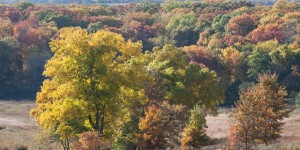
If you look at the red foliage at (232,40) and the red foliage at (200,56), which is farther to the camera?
the red foliage at (232,40)

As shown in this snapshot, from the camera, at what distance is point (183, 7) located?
169000 mm

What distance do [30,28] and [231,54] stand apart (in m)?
45.2

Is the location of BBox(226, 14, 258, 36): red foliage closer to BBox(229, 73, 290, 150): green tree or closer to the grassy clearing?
the grassy clearing

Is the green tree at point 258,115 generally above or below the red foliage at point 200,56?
above

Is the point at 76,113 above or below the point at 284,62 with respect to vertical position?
above

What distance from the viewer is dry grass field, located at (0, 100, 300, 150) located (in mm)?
36969

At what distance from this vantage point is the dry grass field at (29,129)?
36969 mm

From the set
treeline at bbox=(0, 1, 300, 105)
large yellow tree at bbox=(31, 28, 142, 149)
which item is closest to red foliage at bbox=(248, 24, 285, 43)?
treeline at bbox=(0, 1, 300, 105)

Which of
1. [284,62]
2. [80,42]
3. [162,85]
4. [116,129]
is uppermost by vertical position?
[80,42]

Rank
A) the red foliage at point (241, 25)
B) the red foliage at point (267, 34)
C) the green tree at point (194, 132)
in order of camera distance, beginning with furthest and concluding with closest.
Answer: the red foliage at point (241, 25), the red foliage at point (267, 34), the green tree at point (194, 132)

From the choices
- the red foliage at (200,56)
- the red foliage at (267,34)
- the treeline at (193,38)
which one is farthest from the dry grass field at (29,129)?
the red foliage at (267,34)

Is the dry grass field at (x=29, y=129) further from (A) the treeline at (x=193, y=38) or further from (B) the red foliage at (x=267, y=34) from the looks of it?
(B) the red foliage at (x=267, y=34)

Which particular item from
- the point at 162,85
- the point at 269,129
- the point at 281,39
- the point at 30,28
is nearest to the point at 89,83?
the point at 162,85

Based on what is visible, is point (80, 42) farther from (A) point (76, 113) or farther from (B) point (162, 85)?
(B) point (162, 85)
